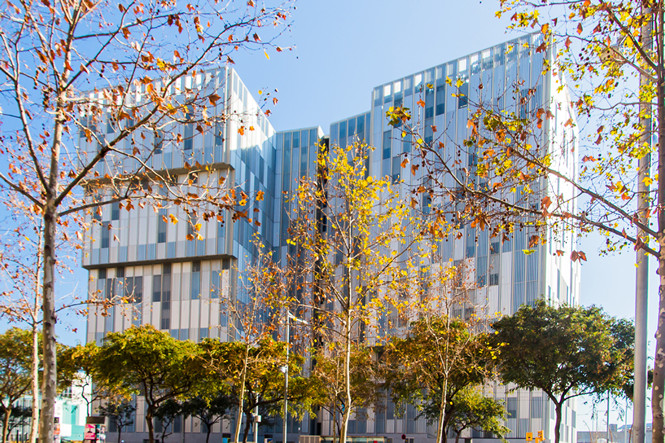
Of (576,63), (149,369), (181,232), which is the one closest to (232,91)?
(181,232)

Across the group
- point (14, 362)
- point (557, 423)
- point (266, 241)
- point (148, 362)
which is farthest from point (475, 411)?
point (266, 241)

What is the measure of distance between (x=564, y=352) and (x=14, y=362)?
1368 inches

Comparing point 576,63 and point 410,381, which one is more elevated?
point 576,63

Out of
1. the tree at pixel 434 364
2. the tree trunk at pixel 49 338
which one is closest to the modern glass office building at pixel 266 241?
the tree at pixel 434 364

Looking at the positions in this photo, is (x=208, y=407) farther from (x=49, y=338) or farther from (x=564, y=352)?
(x=49, y=338)

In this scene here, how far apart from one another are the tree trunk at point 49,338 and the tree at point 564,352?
30.3 meters

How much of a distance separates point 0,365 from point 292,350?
1956 centimetres

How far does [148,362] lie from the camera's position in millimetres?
39438

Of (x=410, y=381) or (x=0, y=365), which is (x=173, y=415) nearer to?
(x=0, y=365)

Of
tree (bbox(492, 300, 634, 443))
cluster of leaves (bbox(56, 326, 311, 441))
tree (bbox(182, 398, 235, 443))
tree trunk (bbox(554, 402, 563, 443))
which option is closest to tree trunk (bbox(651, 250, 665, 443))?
tree trunk (bbox(554, 402, 563, 443))

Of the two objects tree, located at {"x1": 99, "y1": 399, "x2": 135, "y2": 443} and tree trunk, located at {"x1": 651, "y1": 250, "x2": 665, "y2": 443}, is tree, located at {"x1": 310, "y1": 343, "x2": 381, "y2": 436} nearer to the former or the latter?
tree, located at {"x1": 99, "y1": 399, "x2": 135, "y2": 443}

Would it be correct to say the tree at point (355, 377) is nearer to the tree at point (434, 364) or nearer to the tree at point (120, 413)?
the tree at point (434, 364)

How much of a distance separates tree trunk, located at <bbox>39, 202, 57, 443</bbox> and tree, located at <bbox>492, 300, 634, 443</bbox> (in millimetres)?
30274

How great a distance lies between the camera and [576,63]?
11.8m
